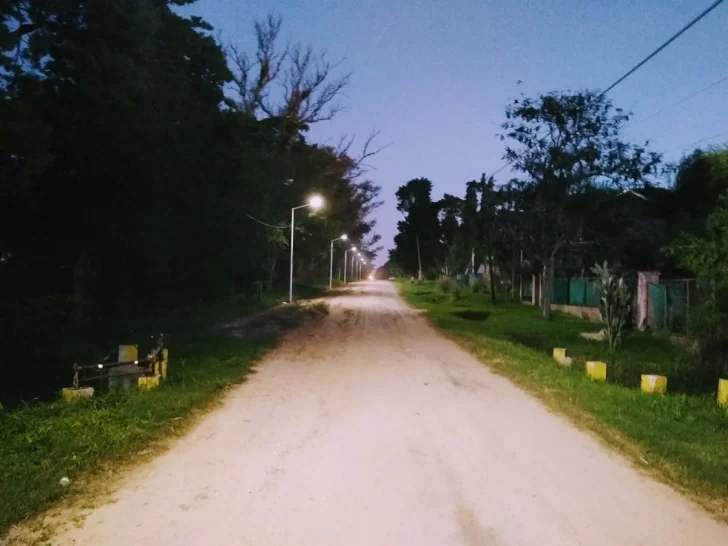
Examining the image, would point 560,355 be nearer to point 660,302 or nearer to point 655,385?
point 655,385

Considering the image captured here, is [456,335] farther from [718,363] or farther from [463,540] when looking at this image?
[463,540]

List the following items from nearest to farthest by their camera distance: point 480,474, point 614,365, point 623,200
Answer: point 480,474 → point 614,365 → point 623,200

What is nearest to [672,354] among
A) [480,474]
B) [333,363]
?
[333,363]

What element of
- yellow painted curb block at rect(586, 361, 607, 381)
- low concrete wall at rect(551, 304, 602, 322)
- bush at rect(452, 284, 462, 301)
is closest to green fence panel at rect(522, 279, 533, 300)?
bush at rect(452, 284, 462, 301)

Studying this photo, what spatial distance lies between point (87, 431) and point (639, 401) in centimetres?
791

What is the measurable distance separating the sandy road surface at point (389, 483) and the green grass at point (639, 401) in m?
0.43

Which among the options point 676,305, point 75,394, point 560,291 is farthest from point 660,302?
point 75,394

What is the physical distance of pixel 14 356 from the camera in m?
14.5

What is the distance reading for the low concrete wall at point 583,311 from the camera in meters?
26.6

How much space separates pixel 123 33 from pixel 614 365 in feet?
43.2

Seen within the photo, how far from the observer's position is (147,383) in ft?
35.6

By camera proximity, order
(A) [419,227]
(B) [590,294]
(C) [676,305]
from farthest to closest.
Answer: (A) [419,227] < (B) [590,294] < (C) [676,305]

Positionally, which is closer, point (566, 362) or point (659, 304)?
point (566, 362)

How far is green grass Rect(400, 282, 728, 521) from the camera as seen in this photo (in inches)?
280
